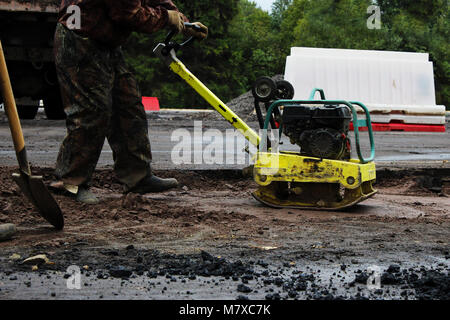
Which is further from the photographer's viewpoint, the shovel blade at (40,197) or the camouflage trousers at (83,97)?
the camouflage trousers at (83,97)

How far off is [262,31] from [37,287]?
3822 centimetres

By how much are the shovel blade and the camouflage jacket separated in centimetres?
140

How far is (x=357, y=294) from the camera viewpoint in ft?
9.59

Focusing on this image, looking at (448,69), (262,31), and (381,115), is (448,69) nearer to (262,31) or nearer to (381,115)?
(262,31)

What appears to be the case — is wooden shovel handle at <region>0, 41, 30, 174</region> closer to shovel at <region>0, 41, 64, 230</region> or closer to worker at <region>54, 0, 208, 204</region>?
shovel at <region>0, 41, 64, 230</region>

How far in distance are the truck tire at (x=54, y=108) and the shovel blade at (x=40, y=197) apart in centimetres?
925

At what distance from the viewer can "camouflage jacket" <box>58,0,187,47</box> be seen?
4.86m

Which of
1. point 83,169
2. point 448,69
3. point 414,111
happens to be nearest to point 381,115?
point 414,111

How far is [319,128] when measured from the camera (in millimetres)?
5102

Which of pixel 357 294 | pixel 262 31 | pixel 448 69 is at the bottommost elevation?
pixel 357 294

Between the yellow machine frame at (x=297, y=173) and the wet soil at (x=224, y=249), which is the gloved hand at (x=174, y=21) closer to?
the yellow machine frame at (x=297, y=173)

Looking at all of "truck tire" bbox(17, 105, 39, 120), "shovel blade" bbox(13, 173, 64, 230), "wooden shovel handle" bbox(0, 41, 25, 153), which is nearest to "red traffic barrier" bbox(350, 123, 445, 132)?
"truck tire" bbox(17, 105, 39, 120)

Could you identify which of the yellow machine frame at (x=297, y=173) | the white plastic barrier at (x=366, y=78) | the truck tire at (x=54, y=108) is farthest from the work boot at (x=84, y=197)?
the white plastic barrier at (x=366, y=78)

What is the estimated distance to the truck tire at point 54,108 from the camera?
43.1ft
